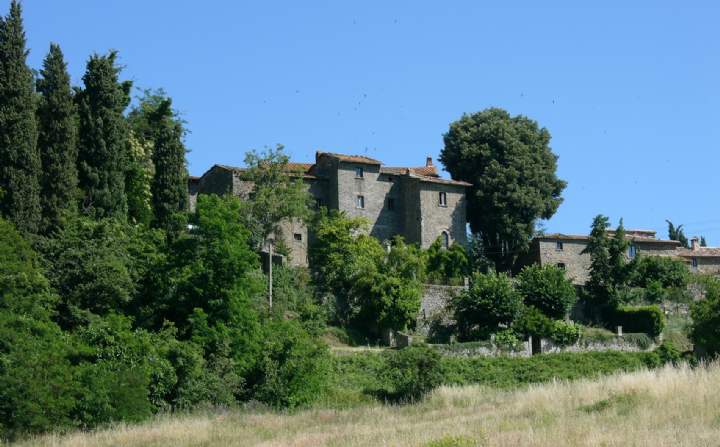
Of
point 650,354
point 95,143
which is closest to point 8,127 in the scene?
point 95,143

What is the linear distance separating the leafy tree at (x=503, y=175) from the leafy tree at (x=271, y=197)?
11.8 m

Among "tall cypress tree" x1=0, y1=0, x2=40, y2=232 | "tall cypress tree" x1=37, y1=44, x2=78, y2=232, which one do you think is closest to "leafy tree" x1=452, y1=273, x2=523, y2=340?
"tall cypress tree" x1=37, y1=44, x2=78, y2=232

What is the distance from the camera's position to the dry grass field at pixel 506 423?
22594mm

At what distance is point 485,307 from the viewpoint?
171ft

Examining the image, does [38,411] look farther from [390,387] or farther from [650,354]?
[650,354]

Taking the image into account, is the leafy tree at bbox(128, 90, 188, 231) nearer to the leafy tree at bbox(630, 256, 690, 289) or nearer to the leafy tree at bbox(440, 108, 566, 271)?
the leafy tree at bbox(440, 108, 566, 271)

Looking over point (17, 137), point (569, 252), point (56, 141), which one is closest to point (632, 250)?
point (569, 252)

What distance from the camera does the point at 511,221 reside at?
204 feet

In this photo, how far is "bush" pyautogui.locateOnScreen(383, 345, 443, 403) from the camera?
1576 inches

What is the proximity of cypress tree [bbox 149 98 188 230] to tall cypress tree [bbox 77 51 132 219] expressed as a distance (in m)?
2.62

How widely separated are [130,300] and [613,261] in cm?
2860

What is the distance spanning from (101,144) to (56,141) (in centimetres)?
259

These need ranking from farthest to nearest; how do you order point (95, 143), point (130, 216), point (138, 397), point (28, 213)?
point (130, 216) → point (95, 143) → point (28, 213) → point (138, 397)

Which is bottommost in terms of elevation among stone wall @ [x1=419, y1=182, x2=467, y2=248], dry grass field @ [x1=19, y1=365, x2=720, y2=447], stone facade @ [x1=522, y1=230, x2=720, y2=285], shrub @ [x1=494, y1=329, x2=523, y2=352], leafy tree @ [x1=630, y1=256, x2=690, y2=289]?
dry grass field @ [x1=19, y1=365, x2=720, y2=447]
